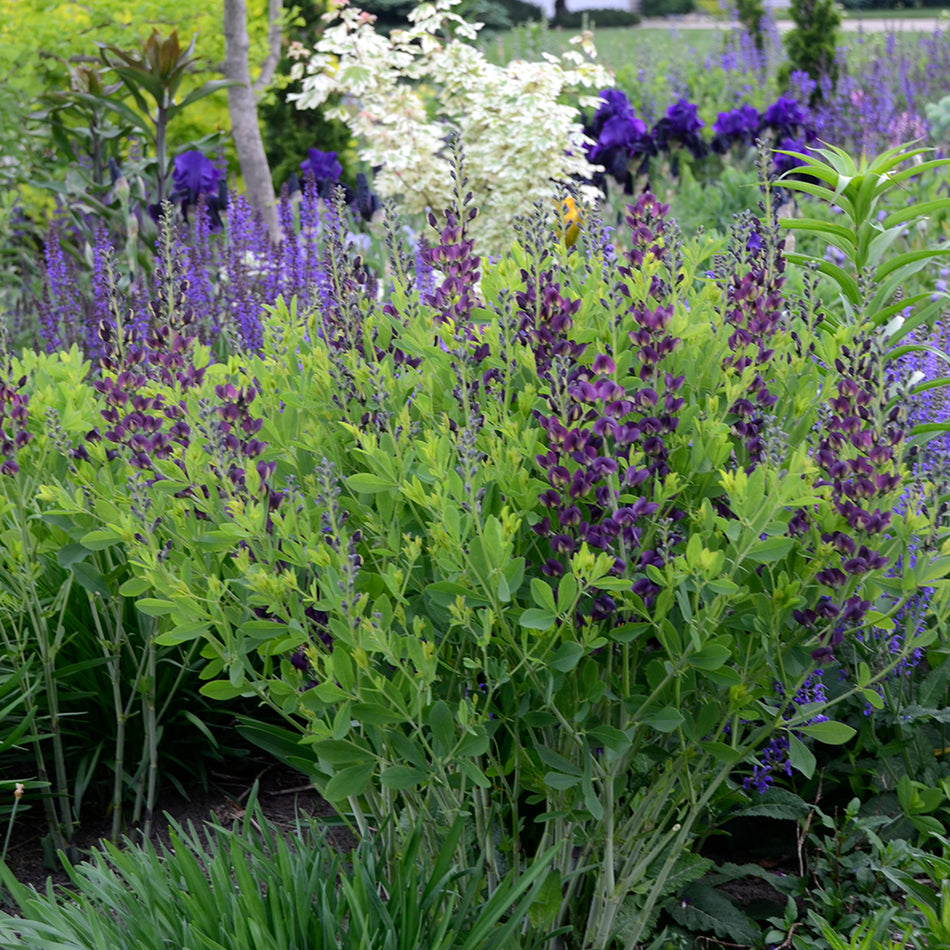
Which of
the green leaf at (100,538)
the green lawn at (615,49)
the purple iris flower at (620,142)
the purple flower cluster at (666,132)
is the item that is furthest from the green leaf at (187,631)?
the green lawn at (615,49)

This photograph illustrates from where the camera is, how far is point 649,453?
1909mm

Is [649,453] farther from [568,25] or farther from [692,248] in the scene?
[568,25]

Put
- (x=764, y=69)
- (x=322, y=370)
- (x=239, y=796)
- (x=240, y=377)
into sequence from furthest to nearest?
(x=764, y=69) < (x=239, y=796) < (x=240, y=377) < (x=322, y=370)

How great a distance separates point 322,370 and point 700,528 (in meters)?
0.84

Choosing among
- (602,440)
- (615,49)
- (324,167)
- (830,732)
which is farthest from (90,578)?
(615,49)

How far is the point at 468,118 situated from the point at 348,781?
5.30 meters

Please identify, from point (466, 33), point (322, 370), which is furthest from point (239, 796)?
point (466, 33)

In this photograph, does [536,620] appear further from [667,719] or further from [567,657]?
[667,719]

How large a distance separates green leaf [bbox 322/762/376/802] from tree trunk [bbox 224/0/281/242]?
4742 millimetres

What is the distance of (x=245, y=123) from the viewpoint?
6.25 meters

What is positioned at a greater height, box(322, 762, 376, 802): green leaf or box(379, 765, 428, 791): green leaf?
box(379, 765, 428, 791): green leaf

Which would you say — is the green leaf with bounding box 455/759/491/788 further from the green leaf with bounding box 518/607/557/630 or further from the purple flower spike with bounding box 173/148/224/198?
the purple flower spike with bounding box 173/148/224/198

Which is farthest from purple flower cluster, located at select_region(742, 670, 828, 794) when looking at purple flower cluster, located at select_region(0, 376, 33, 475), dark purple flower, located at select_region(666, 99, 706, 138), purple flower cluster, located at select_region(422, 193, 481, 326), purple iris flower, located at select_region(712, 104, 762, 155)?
purple iris flower, located at select_region(712, 104, 762, 155)

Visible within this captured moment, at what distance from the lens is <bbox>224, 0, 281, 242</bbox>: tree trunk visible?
6.12 meters
